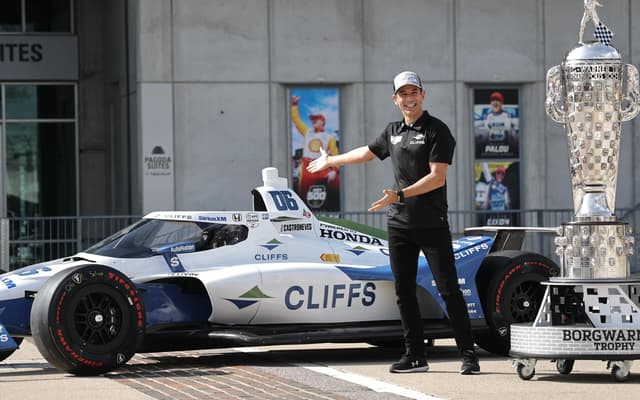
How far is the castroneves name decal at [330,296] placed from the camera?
35.1 feet

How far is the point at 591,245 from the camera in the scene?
9.21 metres

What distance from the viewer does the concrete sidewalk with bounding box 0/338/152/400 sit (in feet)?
28.2

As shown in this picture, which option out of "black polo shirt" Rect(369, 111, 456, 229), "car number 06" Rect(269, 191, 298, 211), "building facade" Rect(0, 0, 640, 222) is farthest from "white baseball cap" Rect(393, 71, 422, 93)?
"building facade" Rect(0, 0, 640, 222)

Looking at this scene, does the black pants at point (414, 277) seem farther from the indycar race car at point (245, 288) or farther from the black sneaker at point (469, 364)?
the indycar race car at point (245, 288)

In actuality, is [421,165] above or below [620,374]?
above

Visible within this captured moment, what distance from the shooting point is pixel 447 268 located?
9609 millimetres

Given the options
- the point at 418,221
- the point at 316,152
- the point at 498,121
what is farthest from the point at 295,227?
the point at 498,121

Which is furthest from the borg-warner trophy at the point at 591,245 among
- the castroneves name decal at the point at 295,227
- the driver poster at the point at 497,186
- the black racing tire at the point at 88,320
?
the driver poster at the point at 497,186

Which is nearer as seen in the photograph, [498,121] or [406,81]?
[406,81]

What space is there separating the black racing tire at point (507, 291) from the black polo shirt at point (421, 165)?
146 centimetres

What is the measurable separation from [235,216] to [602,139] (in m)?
3.18

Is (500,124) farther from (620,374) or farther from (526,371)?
(620,374)

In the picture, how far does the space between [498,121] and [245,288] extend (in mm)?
13290

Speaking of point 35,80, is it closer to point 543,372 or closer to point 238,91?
point 238,91
